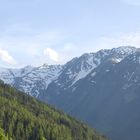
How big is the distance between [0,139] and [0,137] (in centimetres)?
33

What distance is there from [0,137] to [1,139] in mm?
392

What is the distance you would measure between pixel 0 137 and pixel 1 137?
1.28 feet

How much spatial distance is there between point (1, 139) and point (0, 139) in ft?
1.28

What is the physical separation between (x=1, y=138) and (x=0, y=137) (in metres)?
0.38

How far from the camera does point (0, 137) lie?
76.9m

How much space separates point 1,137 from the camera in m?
77.3

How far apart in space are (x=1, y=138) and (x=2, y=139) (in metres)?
0.73

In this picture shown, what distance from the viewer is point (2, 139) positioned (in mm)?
77938

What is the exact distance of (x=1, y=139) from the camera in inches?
3036

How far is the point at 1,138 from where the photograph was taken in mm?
77250

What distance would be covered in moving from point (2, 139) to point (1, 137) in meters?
0.74
